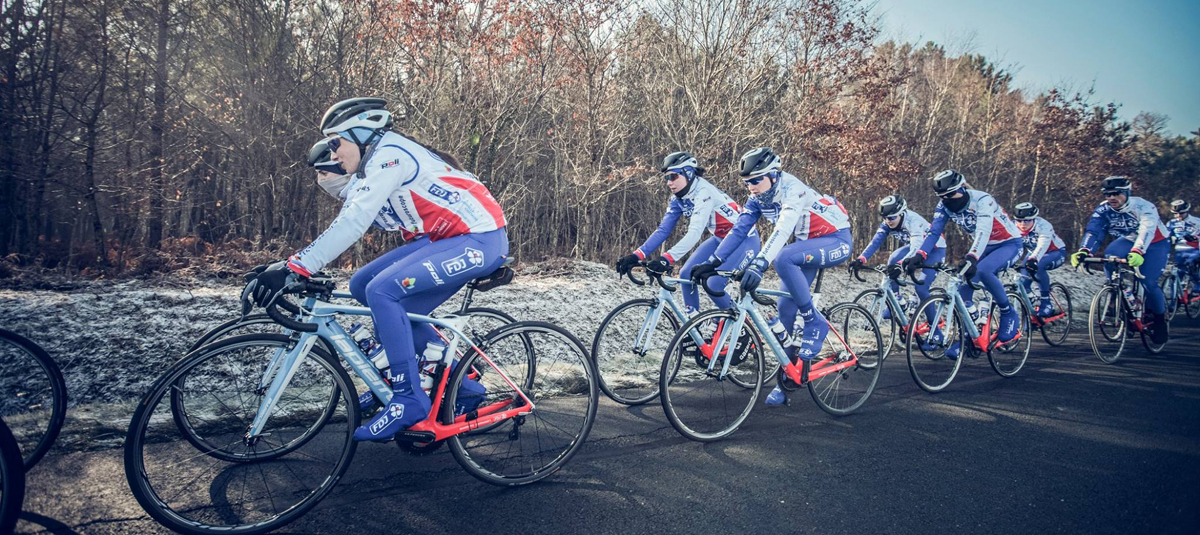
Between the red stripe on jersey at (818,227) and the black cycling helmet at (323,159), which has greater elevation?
the black cycling helmet at (323,159)

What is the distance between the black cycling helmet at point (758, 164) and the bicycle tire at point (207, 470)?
3.48 metres

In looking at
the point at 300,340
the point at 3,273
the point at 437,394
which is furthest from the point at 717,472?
the point at 3,273

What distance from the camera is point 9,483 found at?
2365mm

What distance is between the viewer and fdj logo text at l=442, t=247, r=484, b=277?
3.35 metres

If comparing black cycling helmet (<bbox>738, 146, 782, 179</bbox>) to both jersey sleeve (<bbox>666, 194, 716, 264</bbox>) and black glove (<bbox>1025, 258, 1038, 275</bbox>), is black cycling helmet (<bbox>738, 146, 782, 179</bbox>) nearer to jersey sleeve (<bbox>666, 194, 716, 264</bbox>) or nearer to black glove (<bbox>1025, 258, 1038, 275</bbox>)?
jersey sleeve (<bbox>666, 194, 716, 264</bbox>)

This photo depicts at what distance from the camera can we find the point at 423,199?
3.36 meters

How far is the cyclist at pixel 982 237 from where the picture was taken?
6570 mm

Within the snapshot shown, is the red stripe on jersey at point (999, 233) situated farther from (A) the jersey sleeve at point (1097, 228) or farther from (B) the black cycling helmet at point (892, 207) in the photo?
(A) the jersey sleeve at point (1097, 228)

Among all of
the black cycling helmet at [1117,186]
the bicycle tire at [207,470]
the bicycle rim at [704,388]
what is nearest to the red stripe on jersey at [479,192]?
the bicycle tire at [207,470]

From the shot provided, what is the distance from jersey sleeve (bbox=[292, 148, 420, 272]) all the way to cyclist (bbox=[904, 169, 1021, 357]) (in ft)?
16.5

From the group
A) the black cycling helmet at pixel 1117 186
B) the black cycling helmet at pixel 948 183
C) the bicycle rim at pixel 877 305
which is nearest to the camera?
the black cycling helmet at pixel 948 183

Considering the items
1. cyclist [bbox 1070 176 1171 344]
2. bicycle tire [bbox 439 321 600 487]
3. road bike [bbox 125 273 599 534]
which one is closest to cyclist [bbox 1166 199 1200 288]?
cyclist [bbox 1070 176 1171 344]

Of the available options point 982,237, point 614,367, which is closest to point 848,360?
point 614,367

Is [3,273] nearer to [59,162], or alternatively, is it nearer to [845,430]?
[59,162]
